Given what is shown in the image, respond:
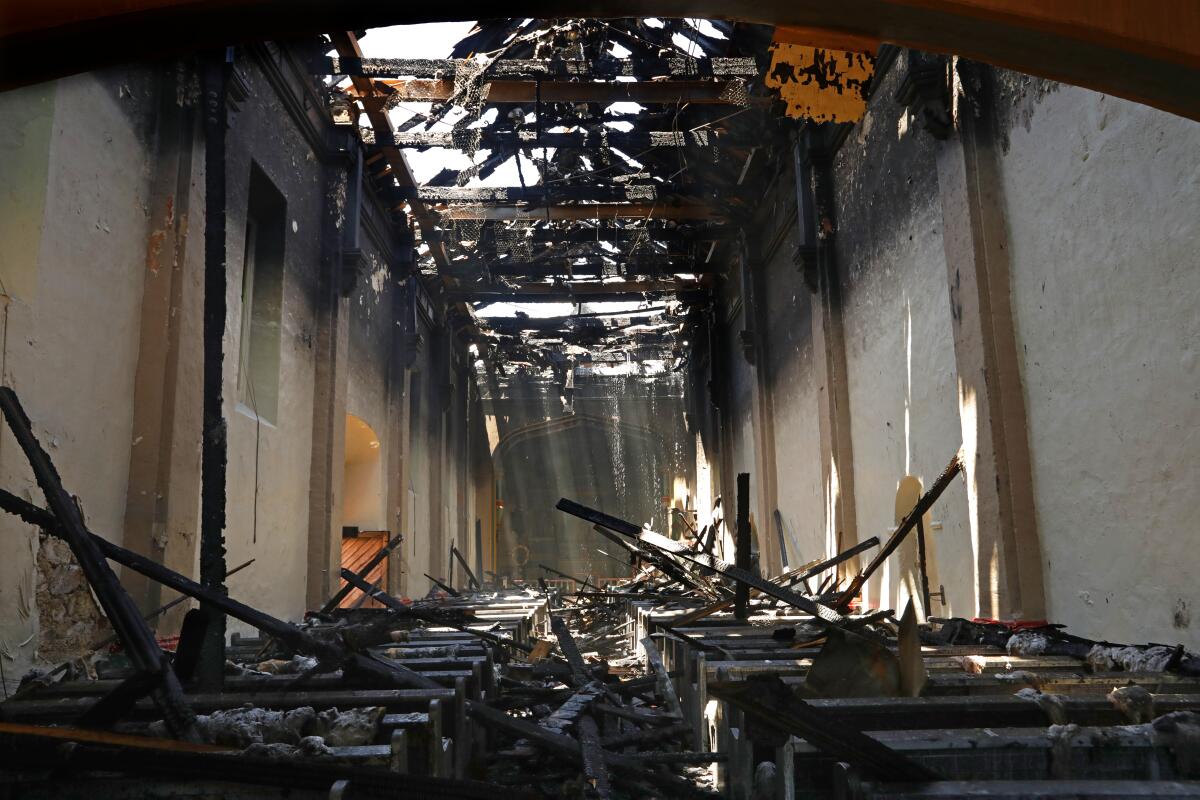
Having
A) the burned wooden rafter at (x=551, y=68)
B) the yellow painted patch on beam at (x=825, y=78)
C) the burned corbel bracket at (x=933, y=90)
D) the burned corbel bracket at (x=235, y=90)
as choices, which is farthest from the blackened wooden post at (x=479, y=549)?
the yellow painted patch on beam at (x=825, y=78)

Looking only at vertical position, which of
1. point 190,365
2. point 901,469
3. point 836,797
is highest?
point 190,365

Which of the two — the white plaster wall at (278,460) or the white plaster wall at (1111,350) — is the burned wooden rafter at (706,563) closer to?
the white plaster wall at (1111,350)

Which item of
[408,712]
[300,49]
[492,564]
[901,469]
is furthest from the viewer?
[492,564]

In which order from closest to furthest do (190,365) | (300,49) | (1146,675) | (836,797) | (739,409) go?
(836,797), (1146,675), (190,365), (300,49), (739,409)

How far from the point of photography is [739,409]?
1786 centimetres

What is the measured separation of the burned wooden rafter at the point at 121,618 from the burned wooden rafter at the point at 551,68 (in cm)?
723

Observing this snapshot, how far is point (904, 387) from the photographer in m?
9.04

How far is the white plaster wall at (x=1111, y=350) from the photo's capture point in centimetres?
489

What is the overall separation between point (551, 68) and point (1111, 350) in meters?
7.12

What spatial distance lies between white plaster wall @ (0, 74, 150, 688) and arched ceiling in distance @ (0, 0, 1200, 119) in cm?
262

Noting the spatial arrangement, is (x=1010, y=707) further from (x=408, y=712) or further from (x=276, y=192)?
(x=276, y=192)

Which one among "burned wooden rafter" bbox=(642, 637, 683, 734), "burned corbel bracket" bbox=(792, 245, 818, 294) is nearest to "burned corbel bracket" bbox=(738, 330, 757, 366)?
"burned corbel bracket" bbox=(792, 245, 818, 294)

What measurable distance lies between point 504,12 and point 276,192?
723cm

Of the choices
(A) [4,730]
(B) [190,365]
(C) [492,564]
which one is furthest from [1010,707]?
(C) [492,564]
